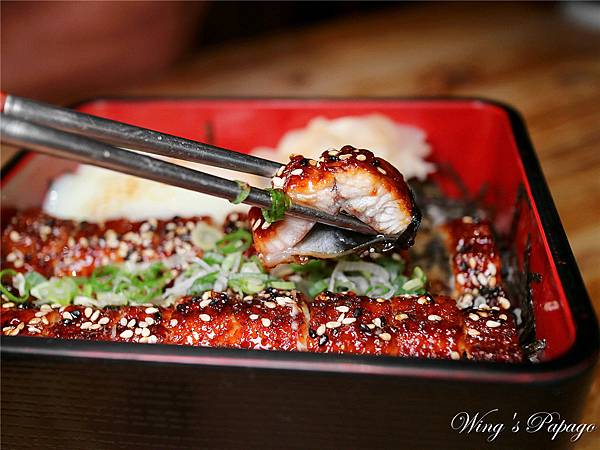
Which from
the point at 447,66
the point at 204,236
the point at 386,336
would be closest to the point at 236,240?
the point at 204,236

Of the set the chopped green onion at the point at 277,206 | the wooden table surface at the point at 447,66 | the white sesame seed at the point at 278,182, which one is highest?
the wooden table surface at the point at 447,66

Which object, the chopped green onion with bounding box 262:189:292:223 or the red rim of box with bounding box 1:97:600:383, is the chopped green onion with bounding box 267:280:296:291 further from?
the red rim of box with bounding box 1:97:600:383

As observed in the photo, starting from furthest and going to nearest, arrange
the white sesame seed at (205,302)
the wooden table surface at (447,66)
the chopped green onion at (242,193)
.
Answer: the wooden table surface at (447,66) → the white sesame seed at (205,302) → the chopped green onion at (242,193)

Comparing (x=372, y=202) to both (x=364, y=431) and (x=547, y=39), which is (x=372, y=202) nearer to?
(x=364, y=431)

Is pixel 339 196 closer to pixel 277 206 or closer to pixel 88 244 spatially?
pixel 277 206

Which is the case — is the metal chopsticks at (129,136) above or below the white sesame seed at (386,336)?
above

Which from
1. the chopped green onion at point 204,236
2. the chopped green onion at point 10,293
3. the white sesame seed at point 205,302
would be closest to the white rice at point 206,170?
the chopped green onion at point 204,236

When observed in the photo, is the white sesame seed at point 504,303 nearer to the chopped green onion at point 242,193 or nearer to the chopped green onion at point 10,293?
the chopped green onion at point 242,193
